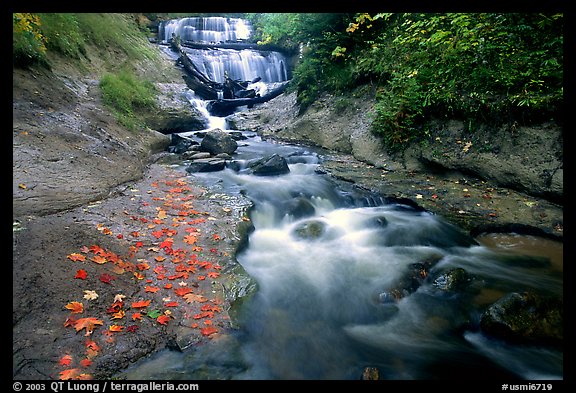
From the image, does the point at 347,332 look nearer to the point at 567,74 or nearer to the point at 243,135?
the point at 567,74

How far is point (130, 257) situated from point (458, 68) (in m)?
8.39

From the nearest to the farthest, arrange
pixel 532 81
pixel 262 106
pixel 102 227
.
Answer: pixel 102 227
pixel 532 81
pixel 262 106

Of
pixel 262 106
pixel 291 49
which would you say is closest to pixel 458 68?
pixel 262 106

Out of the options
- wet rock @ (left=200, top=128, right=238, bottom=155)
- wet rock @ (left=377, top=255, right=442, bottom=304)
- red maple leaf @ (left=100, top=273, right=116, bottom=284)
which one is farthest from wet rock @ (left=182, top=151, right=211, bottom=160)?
wet rock @ (left=377, top=255, right=442, bottom=304)

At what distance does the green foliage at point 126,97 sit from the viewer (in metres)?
10.2

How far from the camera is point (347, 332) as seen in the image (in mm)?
4309

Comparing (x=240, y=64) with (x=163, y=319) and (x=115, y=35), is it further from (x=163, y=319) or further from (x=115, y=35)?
(x=163, y=319)

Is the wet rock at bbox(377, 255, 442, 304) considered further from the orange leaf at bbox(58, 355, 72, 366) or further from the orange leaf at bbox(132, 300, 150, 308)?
the orange leaf at bbox(58, 355, 72, 366)

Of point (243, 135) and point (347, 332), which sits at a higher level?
point (243, 135)

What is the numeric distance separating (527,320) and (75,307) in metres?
5.11

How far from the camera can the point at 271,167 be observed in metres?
9.10

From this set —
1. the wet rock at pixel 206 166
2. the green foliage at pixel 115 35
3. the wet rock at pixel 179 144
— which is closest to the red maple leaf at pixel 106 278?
the wet rock at pixel 206 166

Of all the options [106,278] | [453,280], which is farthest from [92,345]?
[453,280]

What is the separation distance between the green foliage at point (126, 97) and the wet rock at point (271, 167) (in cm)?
436
